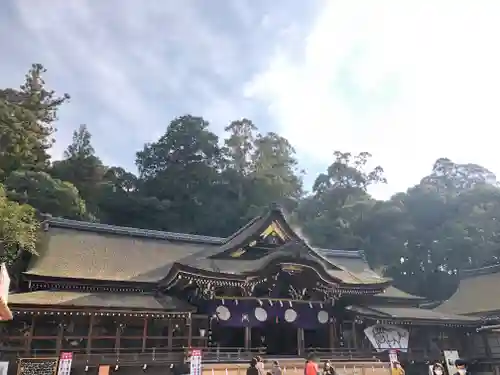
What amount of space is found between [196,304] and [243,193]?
33.3 meters

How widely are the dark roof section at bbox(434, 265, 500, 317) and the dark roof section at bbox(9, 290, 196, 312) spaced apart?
1710 centimetres

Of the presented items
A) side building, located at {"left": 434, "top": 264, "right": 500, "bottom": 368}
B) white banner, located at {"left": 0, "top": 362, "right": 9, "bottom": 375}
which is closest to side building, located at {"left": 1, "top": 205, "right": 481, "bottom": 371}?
side building, located at {"left": 434, "top": 264, "right": 500, "bottom": 368}

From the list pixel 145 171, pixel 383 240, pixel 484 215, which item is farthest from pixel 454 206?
pixel 145 171

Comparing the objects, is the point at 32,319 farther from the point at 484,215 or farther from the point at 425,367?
the point at 484,215

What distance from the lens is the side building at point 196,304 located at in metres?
14.3

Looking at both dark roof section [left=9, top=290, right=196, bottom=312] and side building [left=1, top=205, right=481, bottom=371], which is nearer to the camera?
dark roof section [left=9, top=290, right=196, bottom=312]

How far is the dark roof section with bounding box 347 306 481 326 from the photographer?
18.4 metres

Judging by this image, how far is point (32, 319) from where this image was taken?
1405 cm

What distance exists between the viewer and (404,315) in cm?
1902

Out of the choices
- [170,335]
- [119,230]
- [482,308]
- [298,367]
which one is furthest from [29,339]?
[482,308]

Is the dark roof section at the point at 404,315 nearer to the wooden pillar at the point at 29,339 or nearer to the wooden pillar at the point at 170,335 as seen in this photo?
the wooden pillar at the point at 170,335

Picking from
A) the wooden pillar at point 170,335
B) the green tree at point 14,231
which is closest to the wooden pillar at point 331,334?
the wooden pillar at point 170,335

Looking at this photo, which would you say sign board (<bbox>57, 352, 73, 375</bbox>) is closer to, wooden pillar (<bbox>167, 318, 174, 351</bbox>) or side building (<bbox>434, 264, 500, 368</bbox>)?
wooden pillar (<bbox>167, 318, 174, 351</bbox>)

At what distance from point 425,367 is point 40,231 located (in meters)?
18.1
